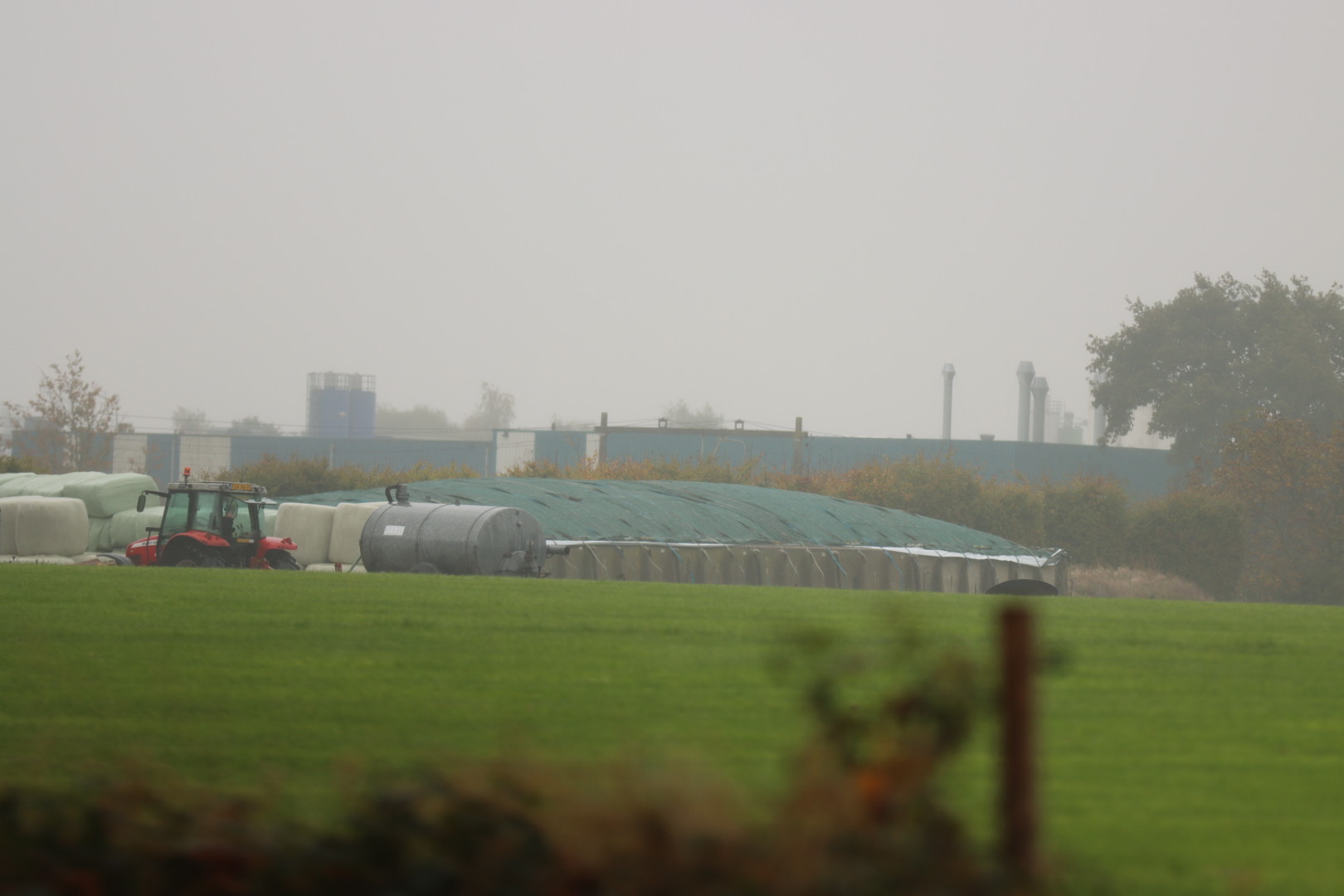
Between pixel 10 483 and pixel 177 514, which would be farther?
pixel 10 483

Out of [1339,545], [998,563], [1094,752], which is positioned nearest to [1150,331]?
[1339,545]

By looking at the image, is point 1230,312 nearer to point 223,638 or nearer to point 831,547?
point 831,547

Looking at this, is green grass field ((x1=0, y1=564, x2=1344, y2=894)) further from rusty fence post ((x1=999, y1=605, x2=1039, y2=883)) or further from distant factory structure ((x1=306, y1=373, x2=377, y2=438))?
distant factory structure ((x1=306, y1=373, x2=377, y2=438))

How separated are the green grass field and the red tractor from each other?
52.2 ft

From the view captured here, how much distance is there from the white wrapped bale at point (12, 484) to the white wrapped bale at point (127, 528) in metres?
5.64

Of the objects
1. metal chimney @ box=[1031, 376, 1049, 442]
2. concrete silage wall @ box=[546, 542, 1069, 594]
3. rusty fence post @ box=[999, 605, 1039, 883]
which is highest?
metal chimney @ box=[1031, 376, 1049, 442]

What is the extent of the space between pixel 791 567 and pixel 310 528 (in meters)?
14.2

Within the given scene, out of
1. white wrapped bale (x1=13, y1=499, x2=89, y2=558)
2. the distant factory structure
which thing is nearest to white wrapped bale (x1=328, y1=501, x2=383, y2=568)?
white wrapped bale (x1=13, y1=499, x2=89, y2=558)

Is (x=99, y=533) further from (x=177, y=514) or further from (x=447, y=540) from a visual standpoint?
(x=447, y=540)

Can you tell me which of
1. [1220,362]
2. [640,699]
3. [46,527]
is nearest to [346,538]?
[46,527]

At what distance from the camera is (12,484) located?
159 ft

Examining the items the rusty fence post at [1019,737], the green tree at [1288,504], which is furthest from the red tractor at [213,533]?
the green tree at [1288,504]

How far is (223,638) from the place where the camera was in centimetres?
1245

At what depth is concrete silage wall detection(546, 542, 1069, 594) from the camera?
135ft
